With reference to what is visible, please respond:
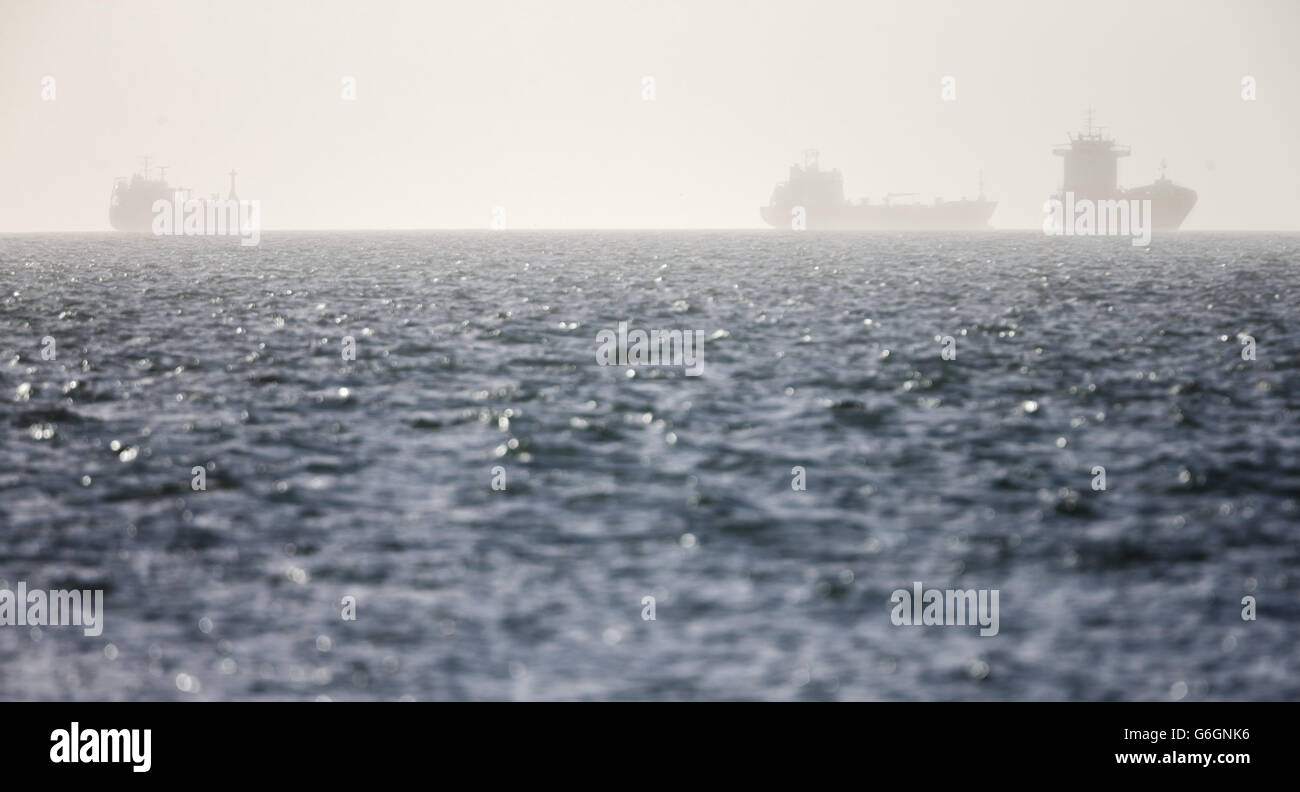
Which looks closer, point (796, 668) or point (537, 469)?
point (796, 668)

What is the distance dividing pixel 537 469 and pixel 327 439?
4.83 meters

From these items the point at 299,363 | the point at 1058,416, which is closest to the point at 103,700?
the point at 1058,416

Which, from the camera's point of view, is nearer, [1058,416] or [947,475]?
[947,475]

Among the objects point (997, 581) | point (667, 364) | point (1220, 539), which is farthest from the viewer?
point (667, 364)

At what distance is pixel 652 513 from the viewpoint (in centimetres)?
2084

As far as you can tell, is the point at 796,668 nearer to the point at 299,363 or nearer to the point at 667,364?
the point at 667,364

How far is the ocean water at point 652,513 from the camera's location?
15109mm

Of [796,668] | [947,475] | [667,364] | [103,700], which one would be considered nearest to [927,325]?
[667,364]

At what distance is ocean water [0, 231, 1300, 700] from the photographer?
15109 millimetres

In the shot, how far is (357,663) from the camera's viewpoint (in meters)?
15.0

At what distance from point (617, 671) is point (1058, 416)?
54.2 feet

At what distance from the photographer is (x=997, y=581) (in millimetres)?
17750

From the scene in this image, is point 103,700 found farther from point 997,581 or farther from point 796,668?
point 997,581

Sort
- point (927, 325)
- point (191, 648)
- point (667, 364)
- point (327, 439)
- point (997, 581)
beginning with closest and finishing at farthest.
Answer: point (191, 648), point (997, 581), point (327, 439), point (667, 364), point (927, 325)
